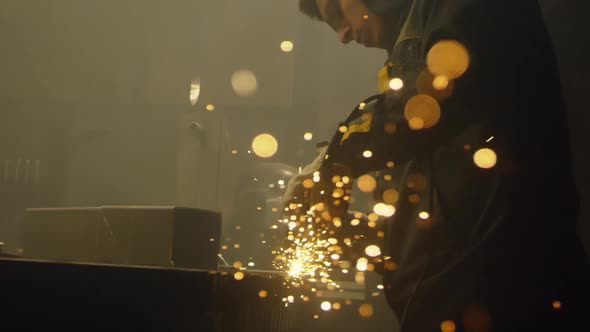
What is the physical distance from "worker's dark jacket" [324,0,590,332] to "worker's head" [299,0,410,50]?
0.92 ft

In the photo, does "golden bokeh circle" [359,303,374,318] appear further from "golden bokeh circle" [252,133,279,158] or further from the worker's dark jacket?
the worker's dark jacket

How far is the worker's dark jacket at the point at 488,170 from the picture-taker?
834 mm

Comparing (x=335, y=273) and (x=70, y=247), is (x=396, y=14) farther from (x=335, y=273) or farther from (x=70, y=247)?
(x=335, y=273)

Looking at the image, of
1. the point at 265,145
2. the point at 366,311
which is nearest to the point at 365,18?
the point at 366,311

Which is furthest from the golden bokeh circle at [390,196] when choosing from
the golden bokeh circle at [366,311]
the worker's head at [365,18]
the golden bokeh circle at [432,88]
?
the golden bokeh circle at [366,311]

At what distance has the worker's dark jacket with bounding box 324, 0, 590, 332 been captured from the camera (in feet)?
2.74

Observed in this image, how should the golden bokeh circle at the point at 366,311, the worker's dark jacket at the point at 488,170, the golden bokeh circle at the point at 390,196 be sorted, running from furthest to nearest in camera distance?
the golden bokeh circle at the point at 366,311, the golden bokeh circle at the point at 390,196, the worker's dark jacket at the point at 488,170

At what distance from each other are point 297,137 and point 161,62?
107cm

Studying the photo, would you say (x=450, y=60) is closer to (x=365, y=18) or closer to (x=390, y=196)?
(x=390, y=196)

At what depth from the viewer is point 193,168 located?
380 cm

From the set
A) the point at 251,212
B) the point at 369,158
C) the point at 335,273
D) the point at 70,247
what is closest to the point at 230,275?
the point at 369,158

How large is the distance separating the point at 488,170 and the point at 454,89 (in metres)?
0.12

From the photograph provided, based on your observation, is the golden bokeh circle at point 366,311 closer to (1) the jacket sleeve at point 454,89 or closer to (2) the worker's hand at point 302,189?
(2) the worker's hand at point 302,189

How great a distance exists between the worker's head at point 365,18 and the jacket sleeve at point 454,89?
0.98 ft
